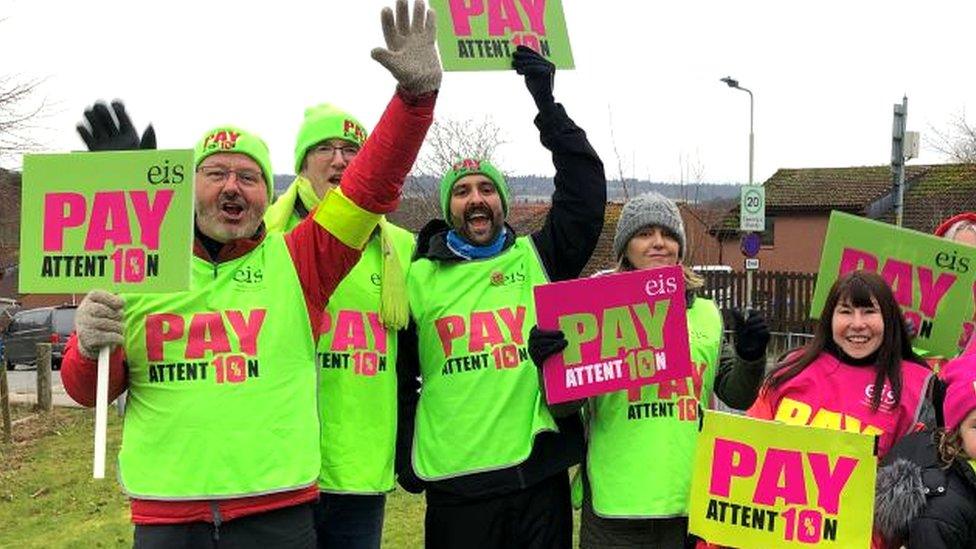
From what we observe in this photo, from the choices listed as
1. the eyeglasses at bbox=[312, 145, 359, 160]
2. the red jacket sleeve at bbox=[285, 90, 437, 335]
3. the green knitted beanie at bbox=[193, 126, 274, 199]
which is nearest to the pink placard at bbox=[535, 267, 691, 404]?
the red jacket sleeve at bbox=[285, 90, 437, 335]

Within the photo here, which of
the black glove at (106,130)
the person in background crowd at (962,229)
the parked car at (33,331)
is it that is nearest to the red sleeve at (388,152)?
the black glove at (106,130)

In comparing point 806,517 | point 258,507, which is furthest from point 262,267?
point 806,517

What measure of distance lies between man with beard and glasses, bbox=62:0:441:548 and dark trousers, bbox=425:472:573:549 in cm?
64

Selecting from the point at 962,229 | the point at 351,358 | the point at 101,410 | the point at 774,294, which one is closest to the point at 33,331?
the point at 774,294

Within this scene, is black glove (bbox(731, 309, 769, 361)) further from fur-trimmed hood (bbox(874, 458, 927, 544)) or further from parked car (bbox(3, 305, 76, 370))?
parked car (bbox(3, 305, 76, 370))

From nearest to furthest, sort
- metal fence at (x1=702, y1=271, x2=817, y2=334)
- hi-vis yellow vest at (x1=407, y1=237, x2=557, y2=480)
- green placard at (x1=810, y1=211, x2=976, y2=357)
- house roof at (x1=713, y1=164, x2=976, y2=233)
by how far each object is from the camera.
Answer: hi-vis yellow vest at (x1=407, y1=237, x2=557, y2=480)
green placard at (x1=810, y1=211, x2=976, y2=357)
metal fence at (x1=702, y1=271, x2=817, y2=334)
house roof at (x1=713, y1=164, x2=976, y2=233)

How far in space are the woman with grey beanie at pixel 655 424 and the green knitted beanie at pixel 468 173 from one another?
501mm

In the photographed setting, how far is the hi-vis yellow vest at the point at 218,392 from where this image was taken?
276 cm

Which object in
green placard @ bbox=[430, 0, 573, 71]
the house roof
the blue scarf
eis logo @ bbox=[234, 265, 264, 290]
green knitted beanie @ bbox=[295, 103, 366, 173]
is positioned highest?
the house roof

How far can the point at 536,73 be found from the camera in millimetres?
3537

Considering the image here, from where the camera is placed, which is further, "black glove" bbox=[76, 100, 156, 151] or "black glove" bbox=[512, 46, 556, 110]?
"black glove" bbox=[512, 46, 556, 110]

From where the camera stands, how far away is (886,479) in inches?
113

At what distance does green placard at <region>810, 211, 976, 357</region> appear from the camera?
12.3 ft

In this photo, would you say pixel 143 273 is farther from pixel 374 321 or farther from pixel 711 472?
pixel 711 472
